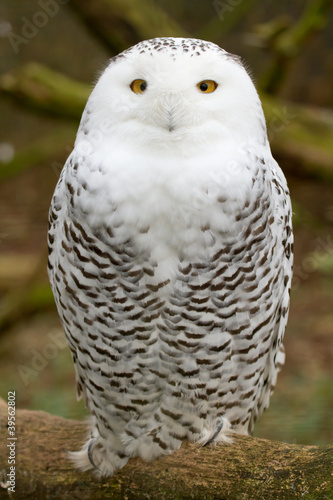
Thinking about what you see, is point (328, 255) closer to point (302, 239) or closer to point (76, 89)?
point (302, 239)

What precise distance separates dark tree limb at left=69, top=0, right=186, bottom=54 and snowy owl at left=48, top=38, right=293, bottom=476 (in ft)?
5.52

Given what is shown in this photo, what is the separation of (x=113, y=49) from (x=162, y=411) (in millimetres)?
2196

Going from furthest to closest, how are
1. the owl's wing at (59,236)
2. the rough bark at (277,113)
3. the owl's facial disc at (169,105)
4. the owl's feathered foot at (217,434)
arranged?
the rough bark at (277,113)
the owl's feathered foot at (217,434)
the owl's wing at (59,236)
the owl's facial disc at (169,105)

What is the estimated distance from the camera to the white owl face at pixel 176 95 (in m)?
1.54

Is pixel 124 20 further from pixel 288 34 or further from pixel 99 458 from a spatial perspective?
pixel 99 458

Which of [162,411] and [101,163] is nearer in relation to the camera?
[101,163]

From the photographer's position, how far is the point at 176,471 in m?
1.96

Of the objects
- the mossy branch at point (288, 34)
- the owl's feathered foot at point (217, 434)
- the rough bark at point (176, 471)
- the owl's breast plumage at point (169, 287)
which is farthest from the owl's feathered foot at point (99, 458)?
the mossy branch at point (288, 34)

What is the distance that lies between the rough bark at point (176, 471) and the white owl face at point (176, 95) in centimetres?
90

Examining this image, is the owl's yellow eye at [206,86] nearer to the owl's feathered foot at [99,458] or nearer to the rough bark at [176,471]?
the rough bark at [176,471]

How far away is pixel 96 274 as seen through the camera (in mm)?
1703

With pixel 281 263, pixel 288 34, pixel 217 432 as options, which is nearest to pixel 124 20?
pixel 288 34

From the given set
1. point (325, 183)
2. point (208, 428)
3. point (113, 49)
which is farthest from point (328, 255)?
point (208, 428)

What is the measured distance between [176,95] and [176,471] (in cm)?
119
